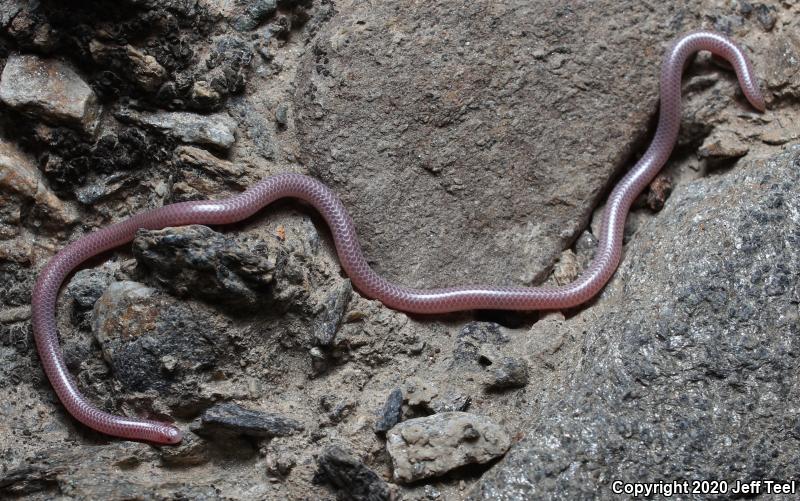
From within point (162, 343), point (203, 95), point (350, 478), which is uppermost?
point (203, 95)

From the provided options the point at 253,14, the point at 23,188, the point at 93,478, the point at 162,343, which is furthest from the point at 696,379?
the point at 23,188

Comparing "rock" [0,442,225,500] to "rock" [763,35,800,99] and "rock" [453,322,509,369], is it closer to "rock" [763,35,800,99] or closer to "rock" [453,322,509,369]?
"rock" [453,322,509,369]

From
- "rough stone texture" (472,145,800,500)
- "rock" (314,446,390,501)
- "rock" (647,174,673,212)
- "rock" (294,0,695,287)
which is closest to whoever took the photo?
"rough stone texture" (472,145,800,500)

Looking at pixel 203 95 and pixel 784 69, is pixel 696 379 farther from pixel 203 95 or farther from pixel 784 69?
pixel 203 95

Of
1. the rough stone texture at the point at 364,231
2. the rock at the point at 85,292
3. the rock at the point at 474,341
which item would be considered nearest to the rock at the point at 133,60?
the rough stone texture at the point at 364,231

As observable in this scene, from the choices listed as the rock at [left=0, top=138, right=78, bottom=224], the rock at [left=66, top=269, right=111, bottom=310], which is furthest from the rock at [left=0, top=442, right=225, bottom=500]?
the rock at [left=0, top=138, right=78, bottom=224]

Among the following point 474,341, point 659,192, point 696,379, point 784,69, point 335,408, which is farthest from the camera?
point 659,192

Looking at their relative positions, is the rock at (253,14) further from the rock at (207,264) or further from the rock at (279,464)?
the rock at (279,464)
